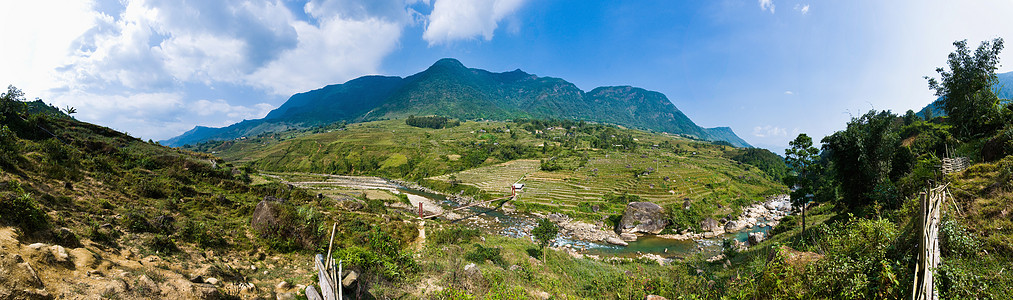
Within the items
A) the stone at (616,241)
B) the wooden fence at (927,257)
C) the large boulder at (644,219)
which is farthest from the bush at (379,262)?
the large boulder at (644,219)

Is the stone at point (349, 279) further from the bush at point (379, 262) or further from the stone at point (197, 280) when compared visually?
the stone at point (197, 280)

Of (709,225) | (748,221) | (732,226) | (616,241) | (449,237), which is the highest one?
(449,237)

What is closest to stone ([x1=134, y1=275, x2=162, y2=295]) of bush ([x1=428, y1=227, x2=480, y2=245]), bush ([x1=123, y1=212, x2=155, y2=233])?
bush ([x1=123, y1=212, x2=155, y2=233])

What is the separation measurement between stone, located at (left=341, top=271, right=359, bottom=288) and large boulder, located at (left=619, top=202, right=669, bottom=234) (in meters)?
34.9

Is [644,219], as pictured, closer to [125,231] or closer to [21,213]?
[125,231]

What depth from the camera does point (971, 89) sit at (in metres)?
17.9

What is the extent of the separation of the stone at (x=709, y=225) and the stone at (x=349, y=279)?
134ft

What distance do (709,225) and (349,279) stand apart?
138 feet

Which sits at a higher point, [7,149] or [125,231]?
[7,149]

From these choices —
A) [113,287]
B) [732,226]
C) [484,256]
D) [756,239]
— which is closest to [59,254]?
[113,287]

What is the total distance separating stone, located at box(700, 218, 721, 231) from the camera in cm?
3641

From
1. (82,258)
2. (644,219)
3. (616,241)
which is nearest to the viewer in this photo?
(82,258)

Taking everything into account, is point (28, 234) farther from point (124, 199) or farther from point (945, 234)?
point (945, 234)

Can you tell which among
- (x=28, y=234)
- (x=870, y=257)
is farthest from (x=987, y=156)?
(x=28, y=234)
